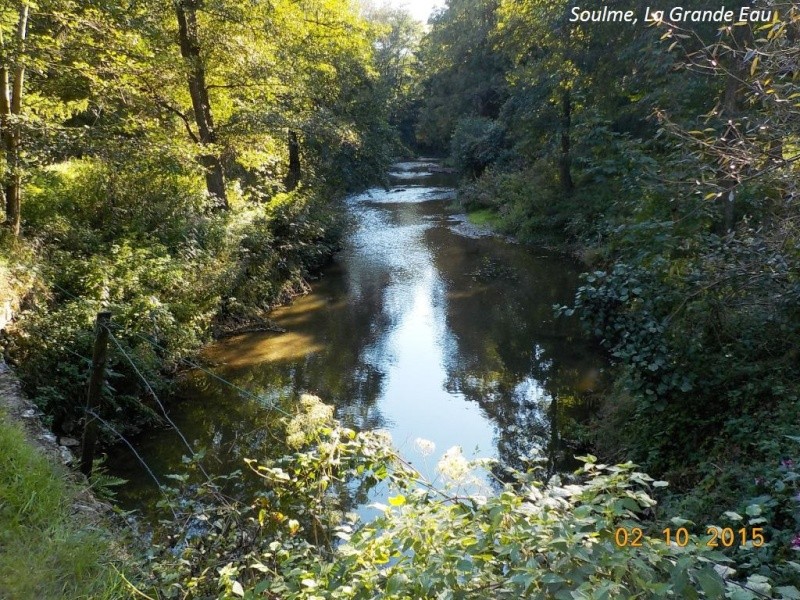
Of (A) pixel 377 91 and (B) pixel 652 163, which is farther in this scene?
(A) pixel 377 91

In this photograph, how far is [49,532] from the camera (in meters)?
2.90

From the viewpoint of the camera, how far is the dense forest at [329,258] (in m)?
2.26

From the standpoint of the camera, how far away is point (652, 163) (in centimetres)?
835

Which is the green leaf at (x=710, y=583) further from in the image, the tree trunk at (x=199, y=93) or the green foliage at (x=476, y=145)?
the green foliage at (x=476, y=145)

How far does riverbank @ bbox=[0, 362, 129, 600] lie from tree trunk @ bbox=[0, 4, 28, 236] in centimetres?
398

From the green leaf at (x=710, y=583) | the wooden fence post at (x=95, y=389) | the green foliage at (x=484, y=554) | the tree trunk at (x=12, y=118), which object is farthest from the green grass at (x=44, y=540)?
the tree trunk at (x=12, y=118)

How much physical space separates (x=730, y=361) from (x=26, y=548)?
17.0 ft

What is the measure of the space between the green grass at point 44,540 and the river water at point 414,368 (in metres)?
1.40

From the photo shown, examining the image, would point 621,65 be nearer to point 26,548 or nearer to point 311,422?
point 311,422

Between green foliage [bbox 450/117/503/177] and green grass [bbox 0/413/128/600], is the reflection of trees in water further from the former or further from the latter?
green foliage [bbox 450/117/503/177]

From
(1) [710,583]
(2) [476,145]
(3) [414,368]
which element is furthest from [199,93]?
(2) [476,145]

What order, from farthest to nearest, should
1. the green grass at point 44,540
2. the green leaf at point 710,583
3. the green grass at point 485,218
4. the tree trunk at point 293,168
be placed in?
1. the green grass at point 485,218
2. the tree trunk at point 293,168
3. the green grass at point 44,540
4. the green leaf at point 710,583

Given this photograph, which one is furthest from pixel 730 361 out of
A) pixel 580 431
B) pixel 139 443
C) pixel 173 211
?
pixel 173 211

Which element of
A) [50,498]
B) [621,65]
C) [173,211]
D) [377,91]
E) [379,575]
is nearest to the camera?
[379,575]
